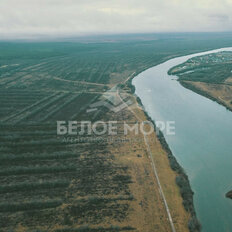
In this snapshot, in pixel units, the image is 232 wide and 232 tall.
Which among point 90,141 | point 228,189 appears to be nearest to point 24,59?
point 90,141

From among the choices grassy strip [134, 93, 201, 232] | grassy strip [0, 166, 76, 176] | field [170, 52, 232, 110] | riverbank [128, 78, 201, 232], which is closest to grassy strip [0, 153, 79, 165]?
grassy strip [0, 166, 76, 176]

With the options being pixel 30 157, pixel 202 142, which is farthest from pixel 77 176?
pixel 202 142

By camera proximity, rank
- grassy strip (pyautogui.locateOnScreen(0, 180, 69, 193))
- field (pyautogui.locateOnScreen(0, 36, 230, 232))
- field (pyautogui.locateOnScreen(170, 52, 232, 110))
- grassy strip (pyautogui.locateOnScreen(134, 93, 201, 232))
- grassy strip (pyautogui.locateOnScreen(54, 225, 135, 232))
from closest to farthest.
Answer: grassy strip (pyautogui.locateOnScreen(54, 225, 135, 232)) < grassy strip (pyautogui.locateOnScreen(134, 93, 201, 232)) < field (pyautogui.locateOnScreen(0, 36, 230, 232)) < grassy strip (pyautogui.locateOnScreen(0, 180, 69, 193)) < field (pyautogui.locateOnScreen(170, 52, 232, 110))

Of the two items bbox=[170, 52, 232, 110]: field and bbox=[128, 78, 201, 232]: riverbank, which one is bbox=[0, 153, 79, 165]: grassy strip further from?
bbox=[170, 52, 232, 110]: field

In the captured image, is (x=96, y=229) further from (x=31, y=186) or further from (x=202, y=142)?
(x=202, y=142)

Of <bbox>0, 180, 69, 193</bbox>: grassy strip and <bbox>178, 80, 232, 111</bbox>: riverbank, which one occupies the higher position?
<bbox>178, 80, 232, 111</bbox>: riverbank

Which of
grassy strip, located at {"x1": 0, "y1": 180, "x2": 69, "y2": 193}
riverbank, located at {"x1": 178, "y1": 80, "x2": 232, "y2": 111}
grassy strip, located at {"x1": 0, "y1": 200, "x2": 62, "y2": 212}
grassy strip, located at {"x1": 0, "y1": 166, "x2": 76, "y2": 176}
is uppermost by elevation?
riverbank, located at {"x1": 178, "y1": 80, "x2": 232, "y2": 111}

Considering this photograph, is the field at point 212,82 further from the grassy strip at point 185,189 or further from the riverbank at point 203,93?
the grassy strip at point 185,189
